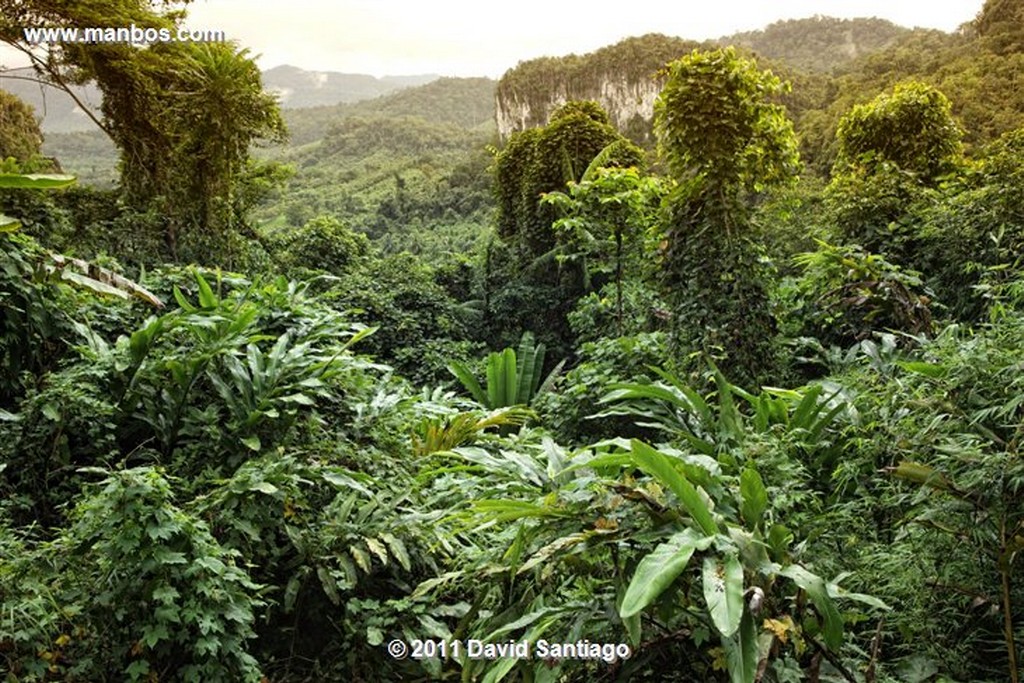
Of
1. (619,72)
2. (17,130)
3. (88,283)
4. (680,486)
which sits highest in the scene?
(619,72)

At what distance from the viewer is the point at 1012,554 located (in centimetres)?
151

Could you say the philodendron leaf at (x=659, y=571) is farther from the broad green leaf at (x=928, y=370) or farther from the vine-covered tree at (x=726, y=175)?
the vine-covered tree at (x=726, y=175)

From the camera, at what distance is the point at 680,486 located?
1.41m

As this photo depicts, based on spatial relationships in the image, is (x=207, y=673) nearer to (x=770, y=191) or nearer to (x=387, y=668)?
(x=387, y=668)

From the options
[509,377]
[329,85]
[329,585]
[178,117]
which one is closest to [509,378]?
[509,377]

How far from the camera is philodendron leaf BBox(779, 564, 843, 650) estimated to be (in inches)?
51.0

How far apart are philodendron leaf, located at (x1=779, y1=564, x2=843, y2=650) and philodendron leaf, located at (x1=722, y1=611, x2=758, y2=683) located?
0.13 meters

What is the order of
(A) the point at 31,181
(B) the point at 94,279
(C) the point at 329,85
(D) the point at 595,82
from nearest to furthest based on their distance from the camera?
(A) the point at 31,181, (B) the point at 94,279, (D) the point at 595,82, (C) the point at 329,85

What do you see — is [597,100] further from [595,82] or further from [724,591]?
[724,591]

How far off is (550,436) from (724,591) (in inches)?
106

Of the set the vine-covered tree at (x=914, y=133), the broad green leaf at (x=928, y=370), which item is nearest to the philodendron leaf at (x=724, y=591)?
the broad green leaf at (x=928, y=370)

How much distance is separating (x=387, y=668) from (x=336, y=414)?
134cm

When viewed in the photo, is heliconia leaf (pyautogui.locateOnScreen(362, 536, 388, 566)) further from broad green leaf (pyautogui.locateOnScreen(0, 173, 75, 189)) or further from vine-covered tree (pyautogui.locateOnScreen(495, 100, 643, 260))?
vine-covered tree (pyautogui.locateOnScreen(495, 100, 643, 260))

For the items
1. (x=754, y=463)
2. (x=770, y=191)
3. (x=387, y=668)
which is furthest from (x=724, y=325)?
(x=387, y=668)
